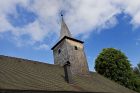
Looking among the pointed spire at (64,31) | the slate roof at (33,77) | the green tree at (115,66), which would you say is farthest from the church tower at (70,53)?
the green tree at (115,66)

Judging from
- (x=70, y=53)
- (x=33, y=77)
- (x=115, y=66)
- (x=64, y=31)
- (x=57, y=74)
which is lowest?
(x=33, y=77)

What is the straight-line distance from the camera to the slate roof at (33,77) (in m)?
16.8

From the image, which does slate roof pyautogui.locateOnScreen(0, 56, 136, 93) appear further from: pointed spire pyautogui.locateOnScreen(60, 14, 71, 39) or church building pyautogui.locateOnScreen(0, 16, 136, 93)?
pointed spire pyautogui.locateOnScreen(60, 14, 71, 39)

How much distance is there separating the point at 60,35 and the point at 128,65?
51.1 feet

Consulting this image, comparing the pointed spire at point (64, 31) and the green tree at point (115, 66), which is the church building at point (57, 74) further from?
the green tree at point (115, 66)

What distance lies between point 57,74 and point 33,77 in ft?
13.1

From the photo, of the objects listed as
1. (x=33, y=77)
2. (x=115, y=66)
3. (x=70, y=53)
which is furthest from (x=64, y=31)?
(x=115, y=66)

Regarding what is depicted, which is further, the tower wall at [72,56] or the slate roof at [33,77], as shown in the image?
the tower wall at [72,56]

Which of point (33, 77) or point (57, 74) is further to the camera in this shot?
point (57, 74)

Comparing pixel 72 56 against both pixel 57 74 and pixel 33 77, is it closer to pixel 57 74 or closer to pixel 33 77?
pixel 57 74

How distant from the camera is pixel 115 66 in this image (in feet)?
129

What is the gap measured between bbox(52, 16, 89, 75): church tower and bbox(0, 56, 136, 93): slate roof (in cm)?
176

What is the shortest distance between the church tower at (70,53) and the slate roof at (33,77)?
176 centimetres

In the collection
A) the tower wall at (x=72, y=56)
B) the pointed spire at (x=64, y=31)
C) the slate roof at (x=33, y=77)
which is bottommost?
the slate roof at (x=33, y=77)
